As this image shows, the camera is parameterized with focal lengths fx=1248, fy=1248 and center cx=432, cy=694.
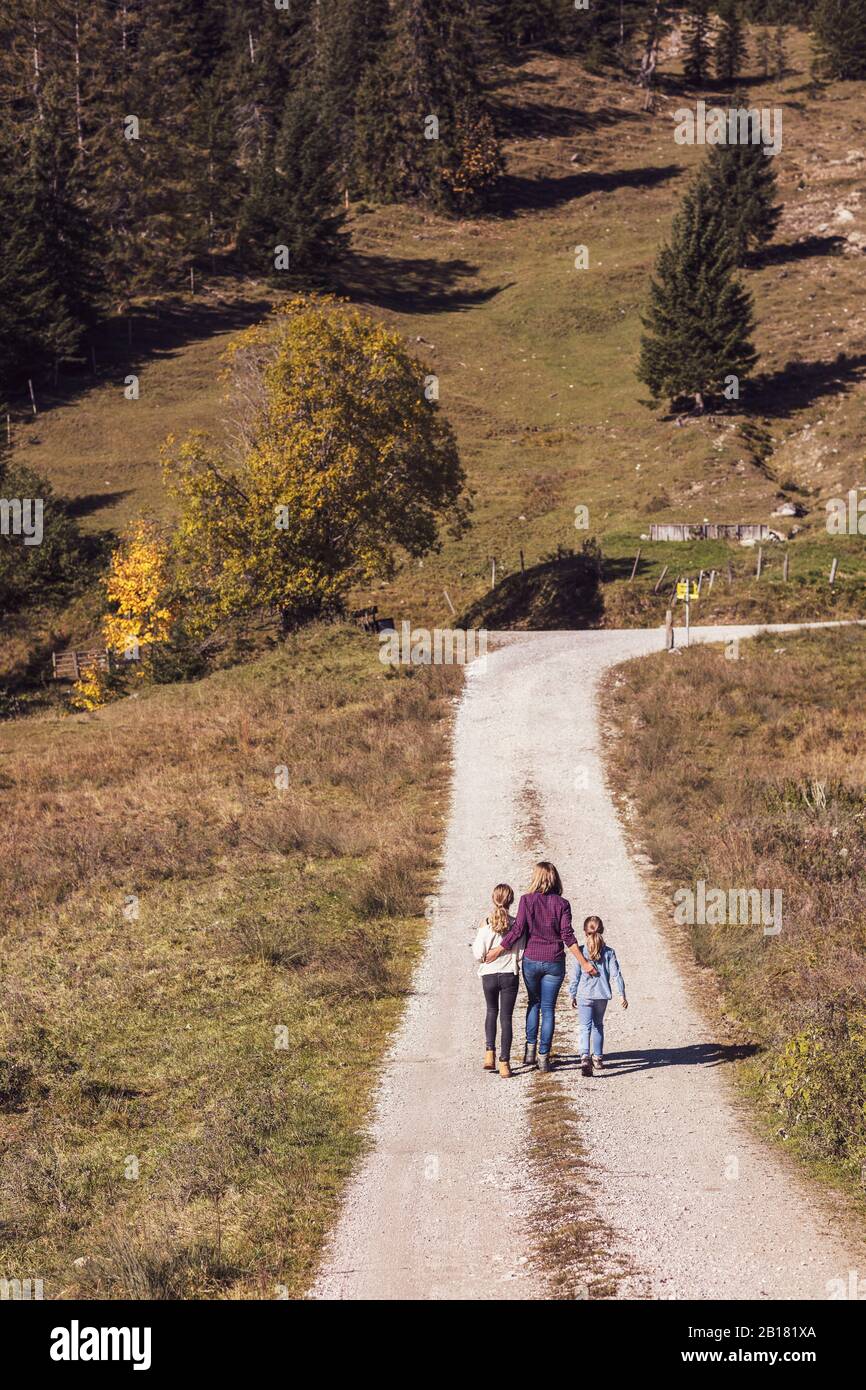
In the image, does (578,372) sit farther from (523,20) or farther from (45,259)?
(523,20)

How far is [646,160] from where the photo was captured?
129 metres

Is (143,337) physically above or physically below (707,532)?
above

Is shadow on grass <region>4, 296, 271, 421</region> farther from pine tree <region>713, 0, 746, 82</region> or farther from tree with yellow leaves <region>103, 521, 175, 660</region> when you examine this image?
pine tree <region>713, 0, 746, 82</region>

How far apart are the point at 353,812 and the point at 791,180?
344ft

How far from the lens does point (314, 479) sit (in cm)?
4109

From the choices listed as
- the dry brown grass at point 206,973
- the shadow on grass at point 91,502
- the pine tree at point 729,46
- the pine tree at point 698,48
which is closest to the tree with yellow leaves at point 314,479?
the dry brown grass at point 206,973

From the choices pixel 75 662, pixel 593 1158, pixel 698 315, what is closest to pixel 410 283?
pixel 698 315

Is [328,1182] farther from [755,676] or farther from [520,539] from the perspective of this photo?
[520,539]

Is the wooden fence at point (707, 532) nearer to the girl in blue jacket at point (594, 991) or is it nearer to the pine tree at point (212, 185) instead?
the girl in blue jacket at point (594, 991)

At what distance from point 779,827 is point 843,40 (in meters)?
146

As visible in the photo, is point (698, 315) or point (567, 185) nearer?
point (698, 315)

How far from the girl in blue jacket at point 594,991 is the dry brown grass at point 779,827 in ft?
5.21

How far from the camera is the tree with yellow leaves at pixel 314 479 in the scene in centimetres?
4131

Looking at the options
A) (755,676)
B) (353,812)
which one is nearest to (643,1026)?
(353,812)
